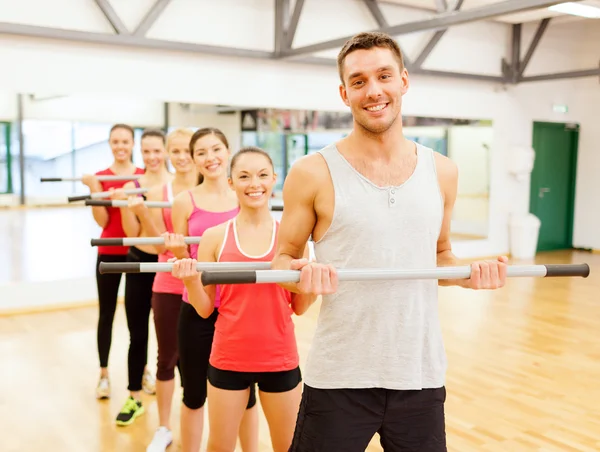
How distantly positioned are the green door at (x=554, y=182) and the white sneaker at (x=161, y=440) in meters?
7.97

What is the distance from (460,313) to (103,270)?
4558 mm

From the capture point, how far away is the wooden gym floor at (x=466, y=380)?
317 cm

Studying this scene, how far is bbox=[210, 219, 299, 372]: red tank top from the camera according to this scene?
6.68ft

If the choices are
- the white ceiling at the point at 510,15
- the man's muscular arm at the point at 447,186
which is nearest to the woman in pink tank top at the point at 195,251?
the man's muscular arm at the point at 447,186

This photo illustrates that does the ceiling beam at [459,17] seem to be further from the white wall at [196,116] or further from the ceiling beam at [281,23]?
the white wall at [196,116]

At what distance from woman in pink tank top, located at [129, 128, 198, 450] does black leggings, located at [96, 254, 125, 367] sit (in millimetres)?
541

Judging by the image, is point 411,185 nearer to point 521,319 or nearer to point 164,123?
point 521,319

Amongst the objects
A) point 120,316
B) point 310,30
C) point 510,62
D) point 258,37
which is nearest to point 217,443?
point 120,316

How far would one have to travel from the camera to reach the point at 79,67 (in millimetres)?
5719

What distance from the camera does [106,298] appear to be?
3.60m

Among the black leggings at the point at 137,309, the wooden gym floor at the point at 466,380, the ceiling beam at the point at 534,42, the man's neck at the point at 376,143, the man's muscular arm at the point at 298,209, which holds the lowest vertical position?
the wooden gym floor at the point at 466,380

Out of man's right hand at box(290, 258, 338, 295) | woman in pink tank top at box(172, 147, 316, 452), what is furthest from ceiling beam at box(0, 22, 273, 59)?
man's right hand at box(290, 258, 338, 295)

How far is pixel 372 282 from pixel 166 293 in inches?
58.2

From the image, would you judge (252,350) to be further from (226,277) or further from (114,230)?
(114,230)
